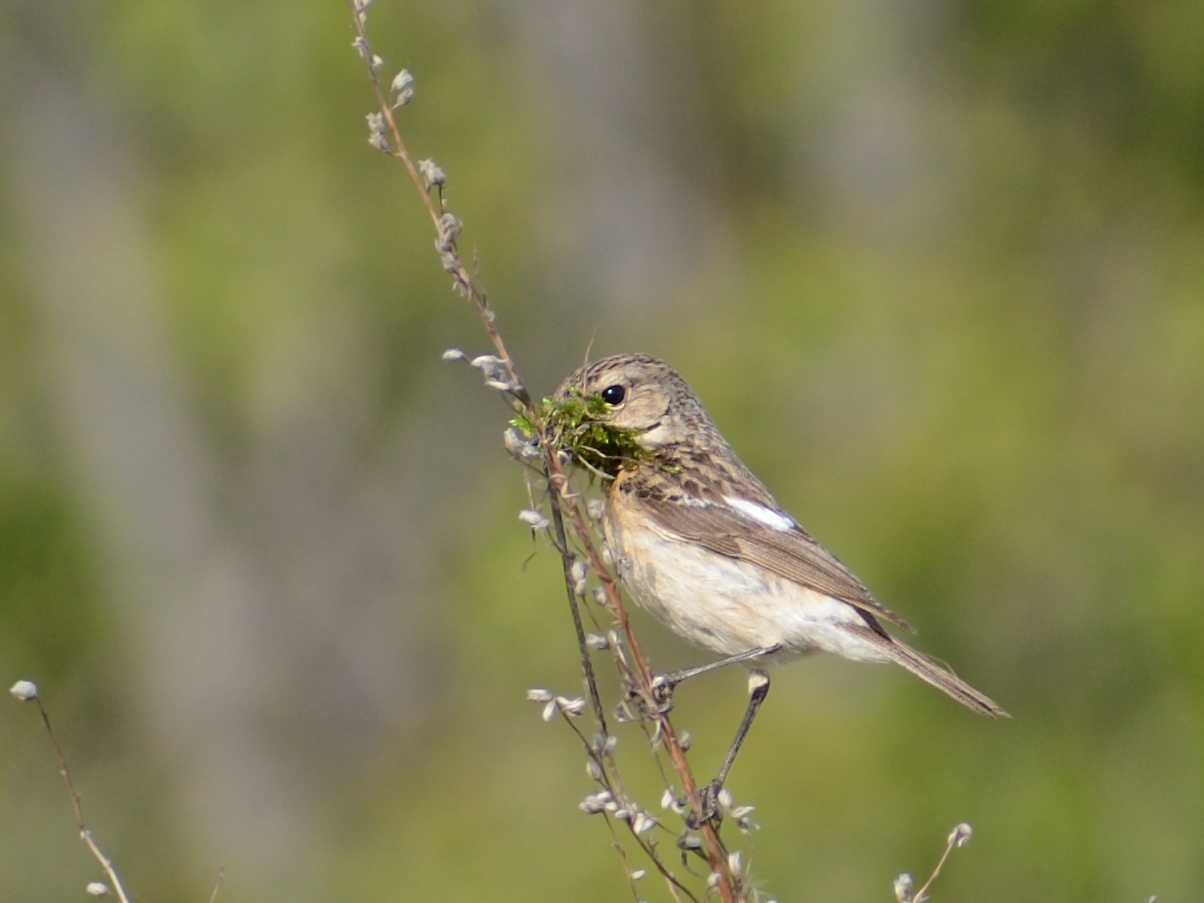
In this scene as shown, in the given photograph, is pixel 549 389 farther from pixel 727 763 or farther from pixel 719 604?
pixel 727 763

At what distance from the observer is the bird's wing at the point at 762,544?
4.39m

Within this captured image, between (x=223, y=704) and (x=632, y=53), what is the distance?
24.7 feet

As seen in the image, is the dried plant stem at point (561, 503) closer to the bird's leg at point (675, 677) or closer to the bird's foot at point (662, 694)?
the bird's foot at point (662, 694)

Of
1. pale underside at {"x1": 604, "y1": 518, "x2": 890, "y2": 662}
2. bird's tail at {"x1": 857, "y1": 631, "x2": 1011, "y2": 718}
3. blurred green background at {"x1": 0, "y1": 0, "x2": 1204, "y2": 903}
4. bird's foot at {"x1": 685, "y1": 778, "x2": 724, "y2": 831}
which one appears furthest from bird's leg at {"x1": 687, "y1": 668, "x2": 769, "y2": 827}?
blurred green background at {"x1": 0, "y1": 0, "x2": 1204, "y2": 903}

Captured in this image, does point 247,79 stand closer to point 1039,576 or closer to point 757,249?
point 757,249

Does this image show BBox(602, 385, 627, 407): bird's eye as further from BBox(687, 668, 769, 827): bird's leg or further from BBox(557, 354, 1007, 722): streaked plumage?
BBox(687, 668, 769, 827): bird's leg

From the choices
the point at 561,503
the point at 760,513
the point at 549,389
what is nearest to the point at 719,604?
the point at 760,513

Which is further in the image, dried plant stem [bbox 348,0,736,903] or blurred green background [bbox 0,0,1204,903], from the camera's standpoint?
blurred green background [bbox 0,0,1204,903]

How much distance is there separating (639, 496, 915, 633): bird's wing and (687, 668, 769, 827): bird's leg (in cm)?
32

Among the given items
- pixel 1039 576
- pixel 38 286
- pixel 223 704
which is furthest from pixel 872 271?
pixel 38 286

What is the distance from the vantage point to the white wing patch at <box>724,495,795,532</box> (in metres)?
4.61

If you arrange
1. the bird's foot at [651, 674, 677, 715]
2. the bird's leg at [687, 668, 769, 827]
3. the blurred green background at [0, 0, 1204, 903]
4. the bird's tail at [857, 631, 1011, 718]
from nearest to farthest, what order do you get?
the bird's foot at [651, 674, 677, 715] < the bird's leg at [687, 668, 769, 827] < the bird's tail at [857, 631, 1011, 718] < the blurred green background at [0, 0, 1204, 903]

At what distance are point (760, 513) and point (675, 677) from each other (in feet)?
2.84

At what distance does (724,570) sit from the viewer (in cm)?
445
